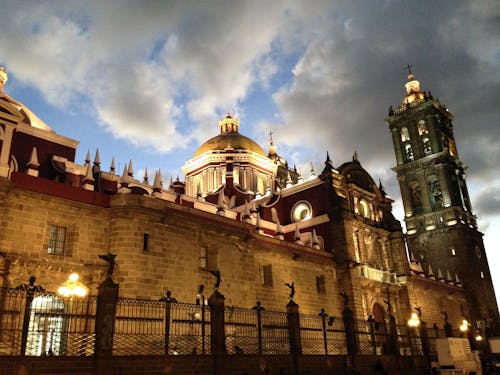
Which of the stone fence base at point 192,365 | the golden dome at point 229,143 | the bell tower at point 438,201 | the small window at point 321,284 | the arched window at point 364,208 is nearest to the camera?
the stone fence base at point 192,365

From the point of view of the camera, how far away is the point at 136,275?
62.6 feet

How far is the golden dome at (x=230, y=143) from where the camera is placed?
1702 inches

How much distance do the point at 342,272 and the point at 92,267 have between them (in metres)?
18.0

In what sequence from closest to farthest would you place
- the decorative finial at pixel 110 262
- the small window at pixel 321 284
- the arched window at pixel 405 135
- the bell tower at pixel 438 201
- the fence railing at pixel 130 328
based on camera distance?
the decorative finial at pixel 110 262, the fence railing at pixel 130 328, the small window at pixel 321 284, the bell tower at pixel 438 201, the arched window at pixel 405 135

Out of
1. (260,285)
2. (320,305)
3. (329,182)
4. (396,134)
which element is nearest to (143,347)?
(260,285)

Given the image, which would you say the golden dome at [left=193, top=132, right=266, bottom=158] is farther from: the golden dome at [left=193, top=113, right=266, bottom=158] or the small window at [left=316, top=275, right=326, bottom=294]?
the small window at [left=316, top=275, right=326, bottom=294]

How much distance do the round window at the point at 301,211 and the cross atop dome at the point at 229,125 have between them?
14.1 metres

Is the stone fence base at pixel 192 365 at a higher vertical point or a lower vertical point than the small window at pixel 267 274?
lower

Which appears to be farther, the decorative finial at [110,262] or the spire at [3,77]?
the spire at [3,77]

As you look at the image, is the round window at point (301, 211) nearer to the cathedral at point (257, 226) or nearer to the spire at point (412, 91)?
the cathedral at point (257, 226)

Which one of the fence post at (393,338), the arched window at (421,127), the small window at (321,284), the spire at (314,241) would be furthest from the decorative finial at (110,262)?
the arched window at (421,127)

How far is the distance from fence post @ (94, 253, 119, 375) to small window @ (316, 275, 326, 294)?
1922 centimetres

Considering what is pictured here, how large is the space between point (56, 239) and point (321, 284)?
17421 mm

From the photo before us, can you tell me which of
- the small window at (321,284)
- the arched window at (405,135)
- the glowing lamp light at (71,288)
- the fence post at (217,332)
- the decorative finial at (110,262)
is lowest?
the fence post at (217,332)
